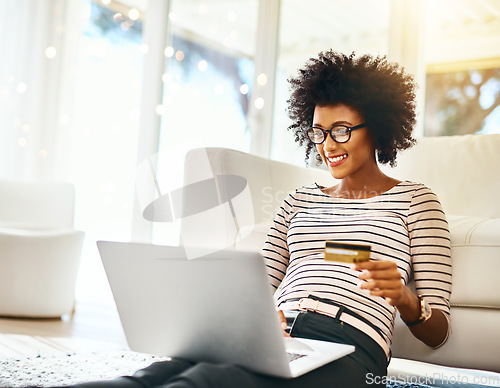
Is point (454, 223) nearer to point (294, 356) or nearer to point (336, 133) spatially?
point (336, 133)

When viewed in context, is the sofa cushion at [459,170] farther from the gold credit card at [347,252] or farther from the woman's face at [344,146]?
the gold credit card at [347,252]

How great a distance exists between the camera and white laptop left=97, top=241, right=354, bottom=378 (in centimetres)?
83

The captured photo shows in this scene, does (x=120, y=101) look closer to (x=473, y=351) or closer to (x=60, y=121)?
(x=60, y=121)

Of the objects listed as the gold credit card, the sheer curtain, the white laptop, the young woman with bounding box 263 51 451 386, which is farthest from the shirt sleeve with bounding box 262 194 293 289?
the sheer curtain

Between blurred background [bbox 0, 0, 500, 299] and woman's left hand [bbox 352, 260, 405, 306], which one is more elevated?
blurred background [bbox 0, 0, 500, 299]

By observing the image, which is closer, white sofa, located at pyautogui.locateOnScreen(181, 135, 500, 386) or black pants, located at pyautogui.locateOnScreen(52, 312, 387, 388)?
black pants, located at pyautogui.locateOnScreen(52, 312, 387, 388)

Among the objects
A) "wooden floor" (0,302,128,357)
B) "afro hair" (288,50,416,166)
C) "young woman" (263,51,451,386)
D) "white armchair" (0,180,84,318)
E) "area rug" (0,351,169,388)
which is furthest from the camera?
"white armchair" (0,180,84,318)

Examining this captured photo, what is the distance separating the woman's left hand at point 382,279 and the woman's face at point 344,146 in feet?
1.43

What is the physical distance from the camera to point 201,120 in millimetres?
3758

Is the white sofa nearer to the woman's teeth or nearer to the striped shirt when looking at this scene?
the striped shirt

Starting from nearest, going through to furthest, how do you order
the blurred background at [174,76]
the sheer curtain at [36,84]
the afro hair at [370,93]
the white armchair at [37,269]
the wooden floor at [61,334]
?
the afro hair at [370,93], the wooden floor at [61,334], the white armchair at [37,269], the blurred background at [174,76], the sheer curtain at [36,84]

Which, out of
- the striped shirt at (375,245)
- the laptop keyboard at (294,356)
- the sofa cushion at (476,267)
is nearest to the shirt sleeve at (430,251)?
the striped shirt at (375,245)

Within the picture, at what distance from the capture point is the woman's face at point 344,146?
1363 millimetres

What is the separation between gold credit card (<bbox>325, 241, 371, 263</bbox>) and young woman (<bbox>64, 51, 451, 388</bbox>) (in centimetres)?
4
